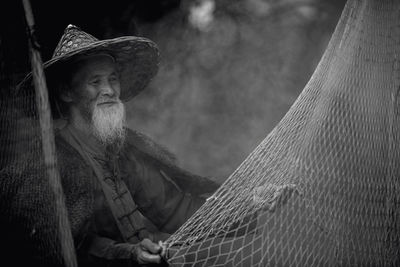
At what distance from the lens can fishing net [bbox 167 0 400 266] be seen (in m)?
1.91

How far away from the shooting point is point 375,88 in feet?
6.77

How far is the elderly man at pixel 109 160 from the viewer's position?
205 cm

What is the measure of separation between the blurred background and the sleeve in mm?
1236

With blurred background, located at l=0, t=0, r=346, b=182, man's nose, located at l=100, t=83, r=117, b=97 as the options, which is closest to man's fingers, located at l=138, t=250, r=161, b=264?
man's nose, located at l=100, t=83, r=117, b=97

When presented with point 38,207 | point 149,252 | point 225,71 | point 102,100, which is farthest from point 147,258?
point 225,71

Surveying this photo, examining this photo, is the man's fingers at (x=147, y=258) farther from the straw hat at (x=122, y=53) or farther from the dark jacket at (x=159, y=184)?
the straw hat at (x=122, y=53)

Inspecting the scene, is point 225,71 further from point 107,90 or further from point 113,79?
point 107,90

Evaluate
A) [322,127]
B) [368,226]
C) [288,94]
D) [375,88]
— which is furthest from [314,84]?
[288,94]

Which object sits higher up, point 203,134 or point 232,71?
point 232,71

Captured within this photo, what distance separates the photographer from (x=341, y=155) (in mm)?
2025

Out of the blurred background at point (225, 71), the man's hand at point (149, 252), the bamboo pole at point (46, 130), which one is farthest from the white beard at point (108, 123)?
the blurred background at point (225, 71)

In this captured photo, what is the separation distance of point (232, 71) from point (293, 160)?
2.14 meters

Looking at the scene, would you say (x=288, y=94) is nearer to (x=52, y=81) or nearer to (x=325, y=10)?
(x=325, y=10)

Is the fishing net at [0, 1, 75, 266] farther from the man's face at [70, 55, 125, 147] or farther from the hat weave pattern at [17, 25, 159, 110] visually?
the man's face at [70, 55, 125, 147]
